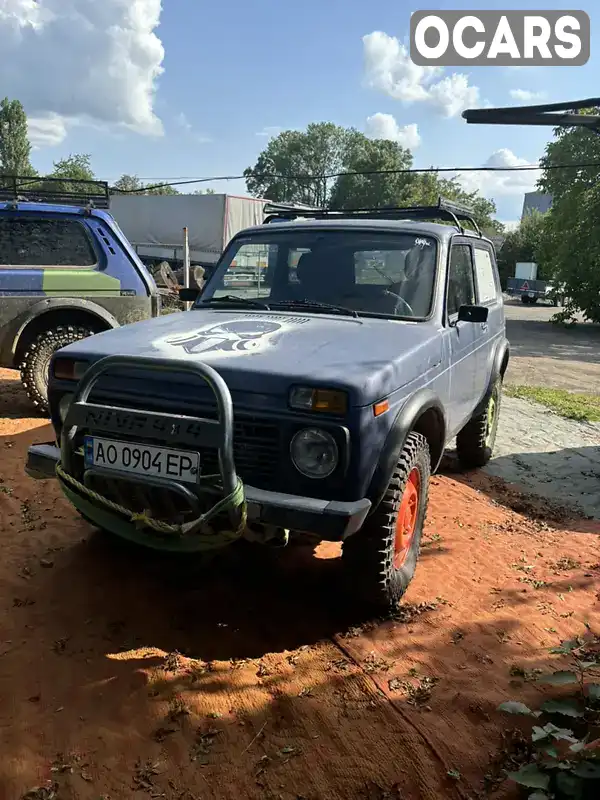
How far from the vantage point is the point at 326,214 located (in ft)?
16.7

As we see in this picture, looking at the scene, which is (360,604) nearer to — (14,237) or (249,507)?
(249,507)

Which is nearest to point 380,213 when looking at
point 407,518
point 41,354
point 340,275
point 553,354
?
point 340,275

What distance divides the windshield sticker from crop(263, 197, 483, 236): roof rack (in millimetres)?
1614

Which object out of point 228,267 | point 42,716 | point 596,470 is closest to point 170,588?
point 42,716

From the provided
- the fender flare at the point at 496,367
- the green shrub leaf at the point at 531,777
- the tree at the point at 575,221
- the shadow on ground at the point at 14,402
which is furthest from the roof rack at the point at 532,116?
the tree at the point at 575,221

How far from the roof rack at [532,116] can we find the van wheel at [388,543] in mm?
2771

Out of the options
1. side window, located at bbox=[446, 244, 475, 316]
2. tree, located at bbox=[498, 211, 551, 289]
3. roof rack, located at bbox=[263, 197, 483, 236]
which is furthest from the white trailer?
tree, located at bbox=[498, 211, 551, 289]

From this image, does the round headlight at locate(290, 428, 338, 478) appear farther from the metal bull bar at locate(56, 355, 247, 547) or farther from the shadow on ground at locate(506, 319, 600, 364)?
the shadow on ground at locate(506, 319, 600, 364)

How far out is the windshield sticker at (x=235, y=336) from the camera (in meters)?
3.18

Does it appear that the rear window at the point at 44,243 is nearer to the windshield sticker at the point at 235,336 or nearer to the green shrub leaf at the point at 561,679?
the windshield sticker at the point at 235,336

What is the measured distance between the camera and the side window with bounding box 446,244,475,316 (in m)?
4.27

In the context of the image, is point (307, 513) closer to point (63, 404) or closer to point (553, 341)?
point (63, 404)

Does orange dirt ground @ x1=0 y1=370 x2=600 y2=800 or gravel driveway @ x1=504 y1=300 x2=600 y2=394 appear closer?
orange dirt ground @ x1=0 y1=370 x2=600 y2=800

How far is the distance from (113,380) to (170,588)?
52.4 inches
